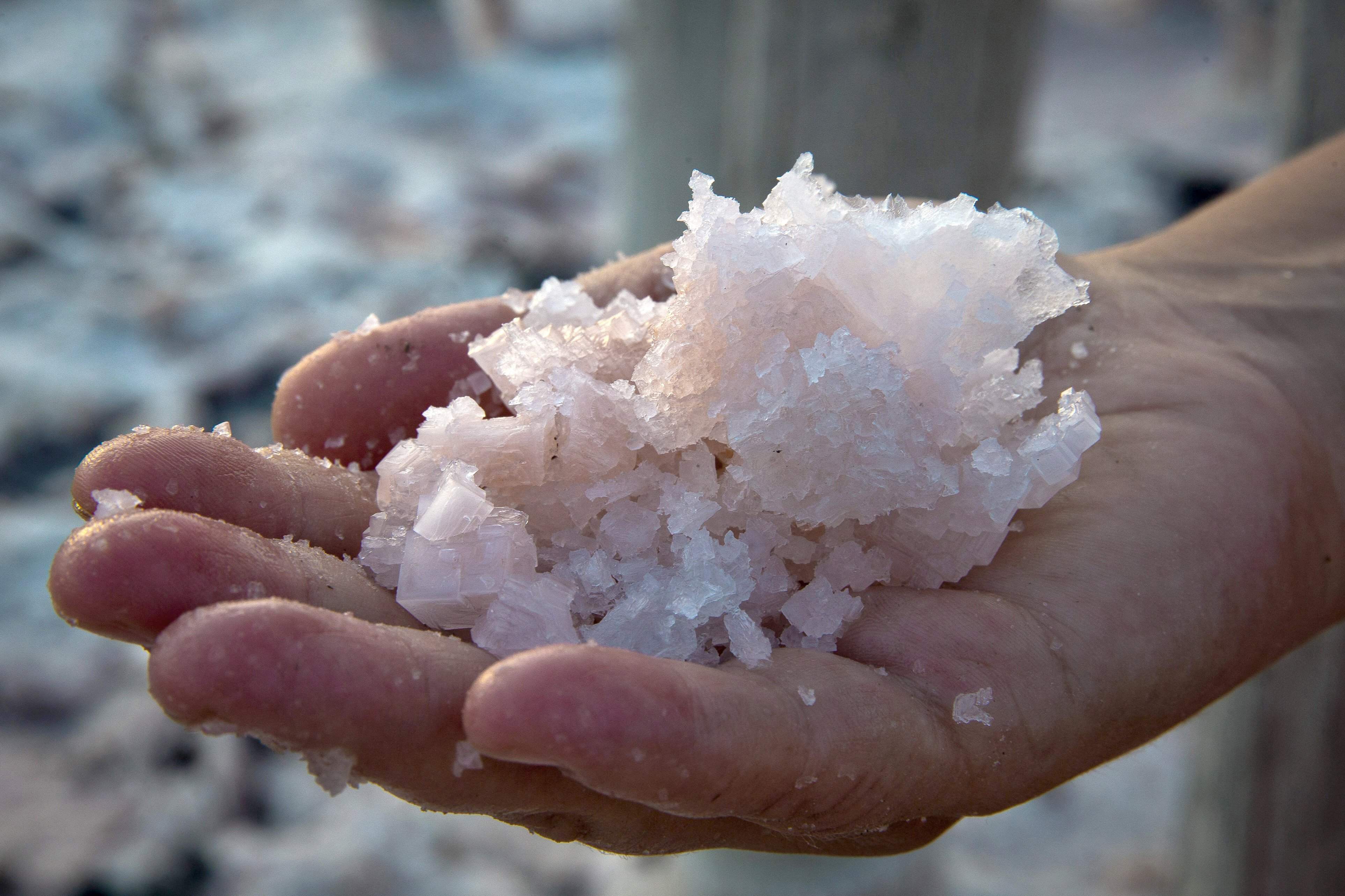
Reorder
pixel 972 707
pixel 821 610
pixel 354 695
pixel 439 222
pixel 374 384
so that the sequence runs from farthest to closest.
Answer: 1. pixel 439 222
2. pixel 374 384
3. pixel 821 610
4. pixel 972 707
5. pixel 354 695

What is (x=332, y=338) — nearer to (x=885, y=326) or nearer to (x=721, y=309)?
(x=721, y=309)

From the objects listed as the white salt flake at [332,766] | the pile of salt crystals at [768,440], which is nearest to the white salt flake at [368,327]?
the pile of salt crystals at [768,440]

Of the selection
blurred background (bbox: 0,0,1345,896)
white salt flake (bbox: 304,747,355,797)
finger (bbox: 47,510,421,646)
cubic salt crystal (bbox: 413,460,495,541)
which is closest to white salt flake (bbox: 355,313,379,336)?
cubic salt crystal (bbox: 413,460,495,541)

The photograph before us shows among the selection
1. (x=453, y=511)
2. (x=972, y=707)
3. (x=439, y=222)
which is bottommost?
(x=439, y=222)

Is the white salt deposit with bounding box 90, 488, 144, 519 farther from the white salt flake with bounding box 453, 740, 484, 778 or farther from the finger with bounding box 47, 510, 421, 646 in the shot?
the white salt flake with bounding box 453, 740, 484, 778

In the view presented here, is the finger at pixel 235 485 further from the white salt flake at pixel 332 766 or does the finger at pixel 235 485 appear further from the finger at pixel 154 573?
the white salt flake at pixel 332 766

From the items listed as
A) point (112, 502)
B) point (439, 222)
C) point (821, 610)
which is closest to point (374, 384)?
point (112, 502)

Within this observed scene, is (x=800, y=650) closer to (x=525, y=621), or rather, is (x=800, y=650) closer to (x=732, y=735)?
(x=732, y=735)
